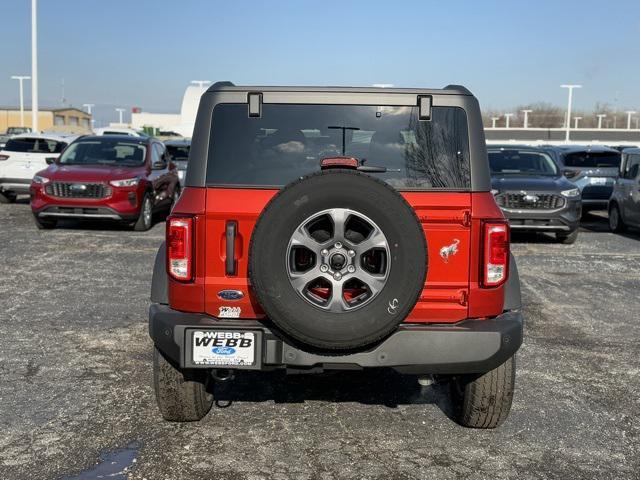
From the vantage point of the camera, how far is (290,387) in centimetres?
540

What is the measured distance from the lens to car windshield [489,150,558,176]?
14.1m

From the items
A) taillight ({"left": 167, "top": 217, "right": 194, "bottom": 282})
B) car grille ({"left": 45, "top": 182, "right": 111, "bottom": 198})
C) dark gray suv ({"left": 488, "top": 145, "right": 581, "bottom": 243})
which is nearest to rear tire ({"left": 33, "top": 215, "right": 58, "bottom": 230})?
car grille ({"left": 45, "top": 182, "right": 111, "bottom": 198})

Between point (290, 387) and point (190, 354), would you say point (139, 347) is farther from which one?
point (190, 354)

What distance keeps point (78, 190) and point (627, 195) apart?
952 centimetres

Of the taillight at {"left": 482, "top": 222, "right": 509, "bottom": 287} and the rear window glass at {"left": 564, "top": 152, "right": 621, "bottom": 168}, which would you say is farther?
the rear window glass at {"left": 564, "top": 152, "right": 621, "bottom": 168}

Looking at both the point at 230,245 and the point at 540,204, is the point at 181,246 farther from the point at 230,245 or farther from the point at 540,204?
the point at 540,204

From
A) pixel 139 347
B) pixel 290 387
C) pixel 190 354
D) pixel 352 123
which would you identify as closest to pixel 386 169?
pixel 352 123

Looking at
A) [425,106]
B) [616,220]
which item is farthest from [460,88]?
[616,220]

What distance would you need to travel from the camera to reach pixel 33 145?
17.3 metres

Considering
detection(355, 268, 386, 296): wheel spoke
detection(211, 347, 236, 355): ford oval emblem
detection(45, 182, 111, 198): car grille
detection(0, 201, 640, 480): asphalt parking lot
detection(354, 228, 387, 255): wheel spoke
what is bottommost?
detection(0, 201, 640, 480): asphalt parking lot

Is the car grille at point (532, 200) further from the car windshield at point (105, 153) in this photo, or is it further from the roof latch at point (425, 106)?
the roof latch at point (425, 106)

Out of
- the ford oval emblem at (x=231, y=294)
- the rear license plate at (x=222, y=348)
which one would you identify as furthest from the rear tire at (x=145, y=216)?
the rear license plate at (x=222, y=348)

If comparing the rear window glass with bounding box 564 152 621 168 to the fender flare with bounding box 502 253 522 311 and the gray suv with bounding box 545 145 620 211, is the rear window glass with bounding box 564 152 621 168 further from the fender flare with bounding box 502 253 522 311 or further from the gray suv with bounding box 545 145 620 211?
the fender flare with bounding box 502 253 522 311

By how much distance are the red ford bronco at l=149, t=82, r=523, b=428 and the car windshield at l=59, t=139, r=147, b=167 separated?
10126mm
